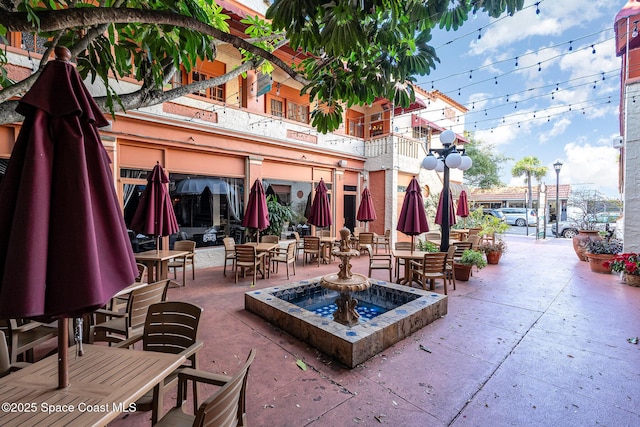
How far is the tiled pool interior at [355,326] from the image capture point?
3.31 metres

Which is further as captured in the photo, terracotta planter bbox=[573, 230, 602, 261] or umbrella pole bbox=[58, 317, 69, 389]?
terracotta planter bbox=[573, 230, 602, 261]

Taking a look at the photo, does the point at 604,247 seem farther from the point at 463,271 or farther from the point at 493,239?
the point at 463,271

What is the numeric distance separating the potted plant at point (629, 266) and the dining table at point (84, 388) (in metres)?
9.31

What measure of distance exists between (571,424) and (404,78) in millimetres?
3555

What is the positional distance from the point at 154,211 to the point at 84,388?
475cm

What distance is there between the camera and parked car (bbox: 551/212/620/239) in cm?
1065

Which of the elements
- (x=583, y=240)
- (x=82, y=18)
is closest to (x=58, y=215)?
(x=82, y=18)

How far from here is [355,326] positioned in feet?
11.8

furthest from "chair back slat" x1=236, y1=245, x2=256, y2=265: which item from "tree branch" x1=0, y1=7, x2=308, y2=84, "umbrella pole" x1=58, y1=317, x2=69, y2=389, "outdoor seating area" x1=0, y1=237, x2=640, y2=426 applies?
"umbrella pole" x1=58, y1=317, x2=69, y2=389

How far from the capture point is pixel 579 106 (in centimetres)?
740

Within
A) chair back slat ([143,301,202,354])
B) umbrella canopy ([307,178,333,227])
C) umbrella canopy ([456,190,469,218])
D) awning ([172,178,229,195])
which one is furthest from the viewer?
umbrella canopy ([456,190,469,218])

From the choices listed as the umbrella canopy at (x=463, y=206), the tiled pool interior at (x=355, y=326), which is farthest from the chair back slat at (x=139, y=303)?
the umbrella canopy at (x=463, y=206)

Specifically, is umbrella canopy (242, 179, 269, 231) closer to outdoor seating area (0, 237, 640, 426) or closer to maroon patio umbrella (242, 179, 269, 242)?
maroon patio umbrella (242, 179, 269, 242)

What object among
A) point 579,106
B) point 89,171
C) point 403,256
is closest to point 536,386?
point 403,256
